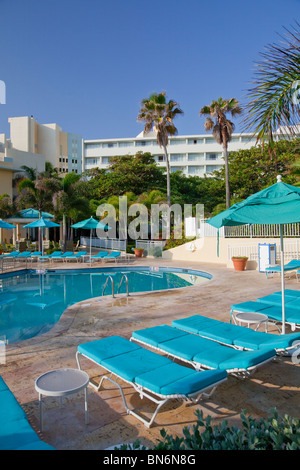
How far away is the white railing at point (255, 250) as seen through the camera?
14.2m

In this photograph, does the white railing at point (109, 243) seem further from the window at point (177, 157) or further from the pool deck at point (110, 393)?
the window at point (177, 157)

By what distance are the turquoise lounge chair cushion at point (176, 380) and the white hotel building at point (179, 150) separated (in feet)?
188

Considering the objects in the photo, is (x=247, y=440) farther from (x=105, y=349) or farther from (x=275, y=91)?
(x=275, y=91)

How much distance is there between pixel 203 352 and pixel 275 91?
11.5 feet

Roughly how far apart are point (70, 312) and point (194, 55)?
9117 mm

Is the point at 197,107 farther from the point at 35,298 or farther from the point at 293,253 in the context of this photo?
the point at 35,298

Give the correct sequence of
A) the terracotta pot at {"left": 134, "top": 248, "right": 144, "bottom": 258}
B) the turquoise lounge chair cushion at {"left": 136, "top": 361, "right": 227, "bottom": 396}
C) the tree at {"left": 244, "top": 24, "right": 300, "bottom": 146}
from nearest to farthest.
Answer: the turquoise lounge chair cushion at {"left": 136, "top": 361, "right": 227, "bottom": 396} → the tree at {"left": 244, "top": 24, "right": 300, "bottom": 146} → the terracotta pot at {"left": 134, "top": 248, "right": 144, "bottom": 258}

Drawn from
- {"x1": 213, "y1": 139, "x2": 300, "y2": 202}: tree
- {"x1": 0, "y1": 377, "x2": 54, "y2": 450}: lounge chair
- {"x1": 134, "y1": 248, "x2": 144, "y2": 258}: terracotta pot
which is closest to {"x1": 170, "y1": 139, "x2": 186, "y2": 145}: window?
{"x1": 213, "y1": 139, "x2": 300, "y2": 202}: tree

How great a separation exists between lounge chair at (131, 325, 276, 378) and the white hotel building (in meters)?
56.1

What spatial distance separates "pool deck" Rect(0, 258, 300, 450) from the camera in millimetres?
3037

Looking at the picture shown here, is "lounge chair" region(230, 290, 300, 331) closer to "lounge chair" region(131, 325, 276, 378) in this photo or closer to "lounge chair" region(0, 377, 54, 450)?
"lounge chair" region(131, 325, 276, 378)

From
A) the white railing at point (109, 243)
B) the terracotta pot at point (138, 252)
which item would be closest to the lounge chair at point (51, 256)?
the terracotta pot at point (138, 252)

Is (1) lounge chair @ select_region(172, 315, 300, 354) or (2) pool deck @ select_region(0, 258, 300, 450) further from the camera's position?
(1) lounge chair @ select_region(172, 315, 300, 354)

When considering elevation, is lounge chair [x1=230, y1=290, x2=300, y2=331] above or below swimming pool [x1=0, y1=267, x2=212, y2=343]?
above
